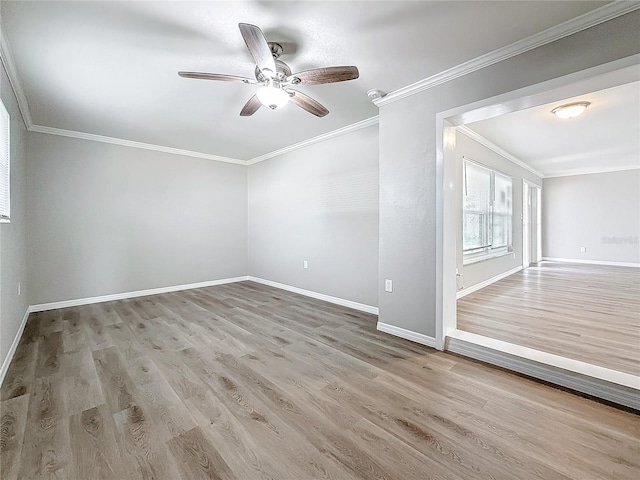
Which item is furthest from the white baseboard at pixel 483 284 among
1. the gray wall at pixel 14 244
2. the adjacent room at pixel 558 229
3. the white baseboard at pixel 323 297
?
the gray wall at pixel 14 244

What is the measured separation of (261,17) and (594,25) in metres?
2.14

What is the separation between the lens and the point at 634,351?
2346mm

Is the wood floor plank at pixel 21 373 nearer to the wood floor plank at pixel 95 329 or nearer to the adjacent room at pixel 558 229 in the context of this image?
the wood floor plank at pixel 95 329

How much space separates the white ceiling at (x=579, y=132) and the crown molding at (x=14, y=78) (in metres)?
4.81

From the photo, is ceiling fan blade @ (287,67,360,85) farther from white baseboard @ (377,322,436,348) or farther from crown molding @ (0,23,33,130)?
white baseboard @ (377,322,436,348)

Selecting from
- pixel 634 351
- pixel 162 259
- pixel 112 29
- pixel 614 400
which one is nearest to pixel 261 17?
pixel 112 29

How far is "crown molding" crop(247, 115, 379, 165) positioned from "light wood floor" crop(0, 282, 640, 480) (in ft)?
8.73

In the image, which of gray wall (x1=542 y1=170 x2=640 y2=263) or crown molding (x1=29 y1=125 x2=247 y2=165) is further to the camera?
gray wall (x1=542 y1=170 x2=640 y2=263)

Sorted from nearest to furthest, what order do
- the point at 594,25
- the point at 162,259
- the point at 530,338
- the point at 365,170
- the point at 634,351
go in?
the point at 594,25
the point at 634,351
the point at 530,338
the point at 365,170
the point at 162,259

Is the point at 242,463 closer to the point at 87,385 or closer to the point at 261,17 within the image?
the point at 87,385

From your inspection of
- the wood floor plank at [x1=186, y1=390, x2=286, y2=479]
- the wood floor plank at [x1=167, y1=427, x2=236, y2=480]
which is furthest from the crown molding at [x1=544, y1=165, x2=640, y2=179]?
the wood floor plank at [x1=167, y1=427, x2=236, y2=480]

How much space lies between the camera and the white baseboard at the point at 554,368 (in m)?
1.83

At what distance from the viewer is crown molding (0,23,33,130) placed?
2.09 m

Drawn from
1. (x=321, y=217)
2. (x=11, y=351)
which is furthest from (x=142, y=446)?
(x=321, y=217)
